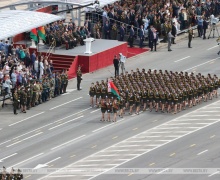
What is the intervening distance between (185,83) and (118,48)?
12.5 m

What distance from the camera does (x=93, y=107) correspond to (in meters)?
81.4

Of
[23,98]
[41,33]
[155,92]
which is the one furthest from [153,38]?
[23,98]

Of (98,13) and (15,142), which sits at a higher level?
(98,13)

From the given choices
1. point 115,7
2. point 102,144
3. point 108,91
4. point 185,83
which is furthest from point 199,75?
point 115,7

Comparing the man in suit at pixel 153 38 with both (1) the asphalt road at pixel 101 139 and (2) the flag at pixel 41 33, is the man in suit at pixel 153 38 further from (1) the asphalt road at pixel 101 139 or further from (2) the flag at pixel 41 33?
(1) the asphalt road at pixel 101 139

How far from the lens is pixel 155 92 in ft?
263

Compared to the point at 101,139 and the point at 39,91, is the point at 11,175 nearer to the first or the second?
the point at 101,139

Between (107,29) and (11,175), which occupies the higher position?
(107,29)

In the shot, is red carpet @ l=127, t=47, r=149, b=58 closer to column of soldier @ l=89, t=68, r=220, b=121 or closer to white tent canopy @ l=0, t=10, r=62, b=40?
white tent canopy @ l=0, t=10, r=62, b=40

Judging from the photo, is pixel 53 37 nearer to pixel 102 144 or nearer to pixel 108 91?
pixel 108 91

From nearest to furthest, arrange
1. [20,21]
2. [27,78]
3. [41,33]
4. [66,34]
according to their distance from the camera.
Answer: [27,78], [20,21], [41,33], [66,34]

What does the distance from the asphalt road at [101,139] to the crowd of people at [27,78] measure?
2.36 feet

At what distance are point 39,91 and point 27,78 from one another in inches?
80.5

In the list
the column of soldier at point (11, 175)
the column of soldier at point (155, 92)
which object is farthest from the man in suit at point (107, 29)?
the column of soldier at point (11, 175)
